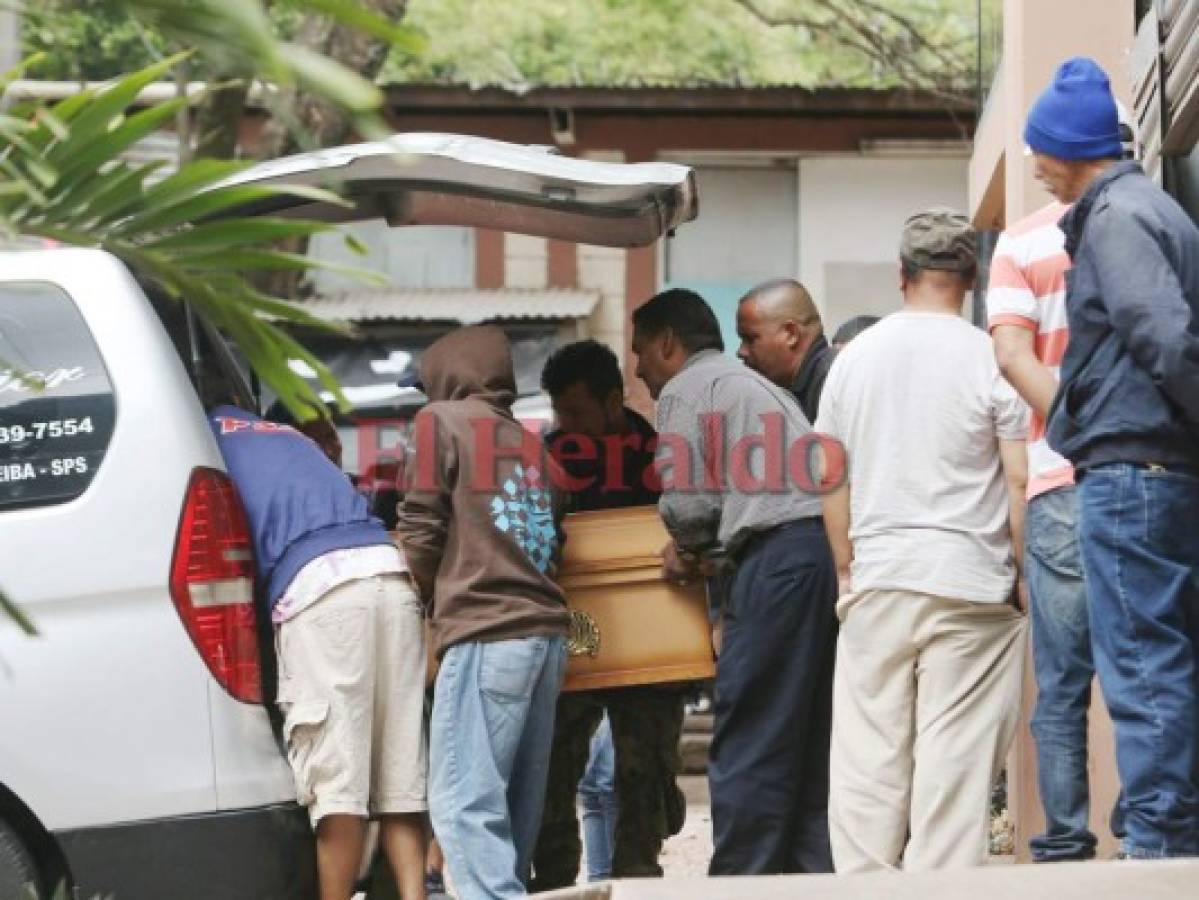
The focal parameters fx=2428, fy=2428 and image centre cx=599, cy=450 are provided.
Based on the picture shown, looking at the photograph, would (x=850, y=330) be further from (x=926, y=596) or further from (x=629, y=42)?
(x=629, y=42)

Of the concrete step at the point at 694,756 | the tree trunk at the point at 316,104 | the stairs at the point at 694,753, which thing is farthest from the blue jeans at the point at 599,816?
the tree trunk at the point at 316,104

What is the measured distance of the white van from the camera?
5.56 metres

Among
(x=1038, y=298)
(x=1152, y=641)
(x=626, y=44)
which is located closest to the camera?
(x=1152, y=641)

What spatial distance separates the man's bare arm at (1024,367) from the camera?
6047mm

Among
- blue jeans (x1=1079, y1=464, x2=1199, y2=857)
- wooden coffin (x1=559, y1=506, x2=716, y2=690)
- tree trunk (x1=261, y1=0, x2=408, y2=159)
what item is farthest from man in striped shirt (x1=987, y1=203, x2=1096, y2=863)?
tree trunk (x1=261, y1=0, x2=408, y2=159)

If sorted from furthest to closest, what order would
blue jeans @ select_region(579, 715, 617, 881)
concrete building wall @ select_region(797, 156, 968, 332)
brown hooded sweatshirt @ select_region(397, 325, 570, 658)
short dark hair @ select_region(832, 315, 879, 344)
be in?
concrete building wall @ select_region(797, 156, 968, 332) < short dark hair @ select_region(832, 315, 879, 344) < blue jeans @ select_region(579, 715, 617, 881) < brown hooded sweatshirt @ select_region(397, 325, 570, 658)

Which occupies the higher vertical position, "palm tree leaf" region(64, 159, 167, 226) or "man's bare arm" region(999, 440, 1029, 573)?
"palm tree leaf" region(64, 159, 167, 226)

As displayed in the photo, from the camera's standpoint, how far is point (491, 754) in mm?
6449

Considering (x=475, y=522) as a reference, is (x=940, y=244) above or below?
above

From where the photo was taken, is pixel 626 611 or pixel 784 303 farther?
pixel 784 303

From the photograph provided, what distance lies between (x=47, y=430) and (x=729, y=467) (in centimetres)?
211

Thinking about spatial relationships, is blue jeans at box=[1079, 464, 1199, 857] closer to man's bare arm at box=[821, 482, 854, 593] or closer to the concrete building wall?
man's bare arm at box=[821, 482, 854, 593]

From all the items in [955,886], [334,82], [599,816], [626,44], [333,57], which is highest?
[626,44]

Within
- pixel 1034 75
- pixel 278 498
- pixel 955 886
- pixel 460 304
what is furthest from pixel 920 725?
pixel 460 304
